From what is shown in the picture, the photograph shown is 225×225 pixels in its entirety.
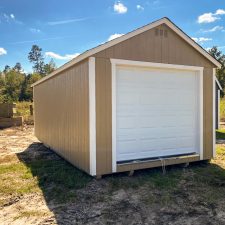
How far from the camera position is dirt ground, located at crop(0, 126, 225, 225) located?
361 cm

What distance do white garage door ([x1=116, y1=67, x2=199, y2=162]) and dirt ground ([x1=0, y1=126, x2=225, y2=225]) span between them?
0.51m

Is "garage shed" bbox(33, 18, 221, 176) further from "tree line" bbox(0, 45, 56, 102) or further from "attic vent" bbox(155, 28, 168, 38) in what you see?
"tree line" bbox(0, 45, 56, 102)

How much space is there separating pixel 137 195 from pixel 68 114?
10.0 ft

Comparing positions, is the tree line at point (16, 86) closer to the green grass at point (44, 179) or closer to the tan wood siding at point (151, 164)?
the green grass at point (44, 179)

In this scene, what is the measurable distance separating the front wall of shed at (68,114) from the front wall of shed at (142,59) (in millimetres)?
299

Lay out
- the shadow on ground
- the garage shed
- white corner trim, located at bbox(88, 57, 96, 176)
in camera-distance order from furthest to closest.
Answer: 1. the garage shed
2. white corner trim, located at bbox(88, 57, 96, 176)
3. the shadow on ground

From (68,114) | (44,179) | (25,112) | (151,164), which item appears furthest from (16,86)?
(151,164)

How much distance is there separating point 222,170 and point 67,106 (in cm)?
404

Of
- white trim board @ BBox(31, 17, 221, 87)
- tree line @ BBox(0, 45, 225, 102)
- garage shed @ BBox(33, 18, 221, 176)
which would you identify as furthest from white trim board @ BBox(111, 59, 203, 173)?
tree line @ BBox(0, 45, 225, 102)

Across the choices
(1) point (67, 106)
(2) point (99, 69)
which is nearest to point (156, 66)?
(2) point (99, 69)

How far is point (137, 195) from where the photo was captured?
174 inches

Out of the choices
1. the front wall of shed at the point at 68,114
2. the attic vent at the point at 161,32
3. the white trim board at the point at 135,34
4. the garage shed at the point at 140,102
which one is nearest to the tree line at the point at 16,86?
the front wall of shed at the point at 68,114

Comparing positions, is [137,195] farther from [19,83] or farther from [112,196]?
[19,83]

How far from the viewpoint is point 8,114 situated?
15.5 m
